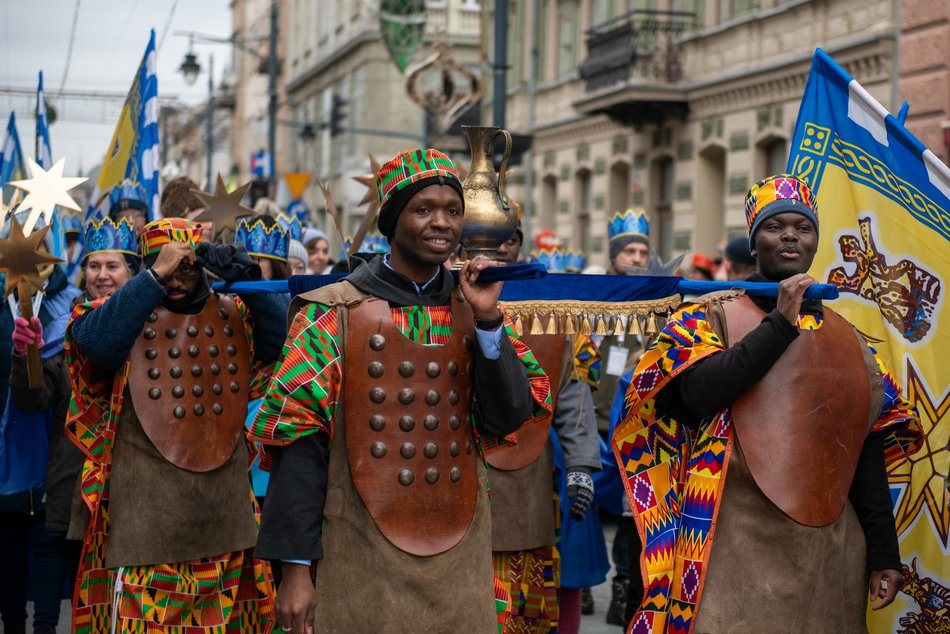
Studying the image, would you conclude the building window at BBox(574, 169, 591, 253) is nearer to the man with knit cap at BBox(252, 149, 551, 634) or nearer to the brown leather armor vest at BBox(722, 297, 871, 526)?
the brown leather armor vest at BBox(722, 297, 871, 526)

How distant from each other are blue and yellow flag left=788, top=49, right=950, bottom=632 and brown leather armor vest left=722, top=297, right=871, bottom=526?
94 cm

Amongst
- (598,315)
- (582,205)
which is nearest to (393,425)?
(598,315)

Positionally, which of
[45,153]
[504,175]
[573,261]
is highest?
[45,153]

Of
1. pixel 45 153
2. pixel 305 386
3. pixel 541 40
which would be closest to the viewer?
pixel 305 386

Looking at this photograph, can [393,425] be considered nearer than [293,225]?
Yes

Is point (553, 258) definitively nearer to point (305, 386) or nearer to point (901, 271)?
point (901, 271)

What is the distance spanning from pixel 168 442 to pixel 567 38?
2388 cm

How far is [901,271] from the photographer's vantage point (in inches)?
219

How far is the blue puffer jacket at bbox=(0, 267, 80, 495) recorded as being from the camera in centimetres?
698

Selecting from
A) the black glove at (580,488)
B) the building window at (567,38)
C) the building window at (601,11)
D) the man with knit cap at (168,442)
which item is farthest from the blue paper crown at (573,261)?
the building window at (567,38)

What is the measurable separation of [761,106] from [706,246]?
2.59 m

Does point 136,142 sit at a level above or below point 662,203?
below

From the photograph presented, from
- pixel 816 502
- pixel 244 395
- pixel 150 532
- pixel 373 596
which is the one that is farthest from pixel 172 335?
pixel 816 502

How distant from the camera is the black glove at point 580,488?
20.5ft
